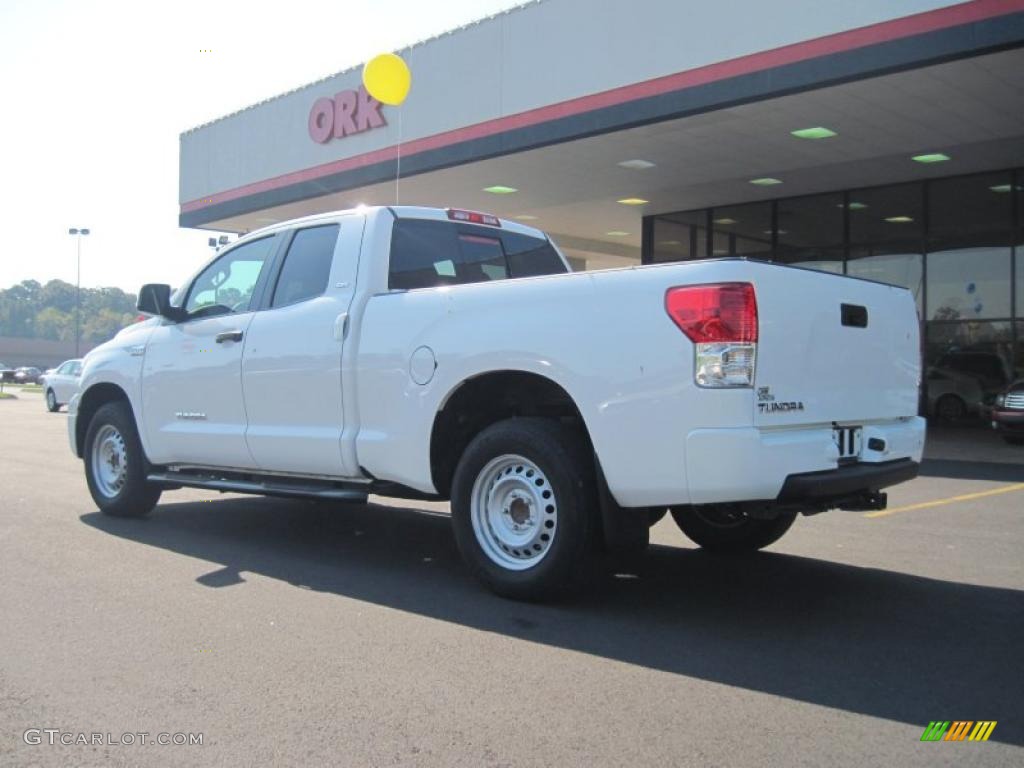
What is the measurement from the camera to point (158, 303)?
709 centimetres

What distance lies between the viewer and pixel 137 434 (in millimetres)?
7340

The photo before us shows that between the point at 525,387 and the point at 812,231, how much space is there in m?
16.4

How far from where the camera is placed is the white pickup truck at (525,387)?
168 inches

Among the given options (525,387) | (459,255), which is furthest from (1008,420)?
(525,387)

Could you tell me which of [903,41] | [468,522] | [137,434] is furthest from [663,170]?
[468,522]

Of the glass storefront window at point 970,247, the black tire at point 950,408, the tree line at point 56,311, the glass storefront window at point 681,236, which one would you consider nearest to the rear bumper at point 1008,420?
Answer: the glass storefront window at point 970,247

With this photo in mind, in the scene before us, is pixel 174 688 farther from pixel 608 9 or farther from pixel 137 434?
pixel 608 9

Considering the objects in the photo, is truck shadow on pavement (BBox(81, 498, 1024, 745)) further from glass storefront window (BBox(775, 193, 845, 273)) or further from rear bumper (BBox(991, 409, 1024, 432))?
glass storefront window (BBox(775, 193, 845, 273))

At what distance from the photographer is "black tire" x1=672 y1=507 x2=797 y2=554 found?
5910mm

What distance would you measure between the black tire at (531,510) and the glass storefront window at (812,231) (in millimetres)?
15961

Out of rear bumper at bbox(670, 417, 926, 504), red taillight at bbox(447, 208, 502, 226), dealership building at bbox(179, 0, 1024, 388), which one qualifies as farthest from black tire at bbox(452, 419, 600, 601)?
dealership building at bbox(179, 0, 1024, 388)

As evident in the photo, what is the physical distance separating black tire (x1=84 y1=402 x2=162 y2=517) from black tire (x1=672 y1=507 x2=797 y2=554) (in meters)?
4.08

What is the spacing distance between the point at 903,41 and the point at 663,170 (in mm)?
6525

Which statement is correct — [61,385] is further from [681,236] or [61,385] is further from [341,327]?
[341,327]
